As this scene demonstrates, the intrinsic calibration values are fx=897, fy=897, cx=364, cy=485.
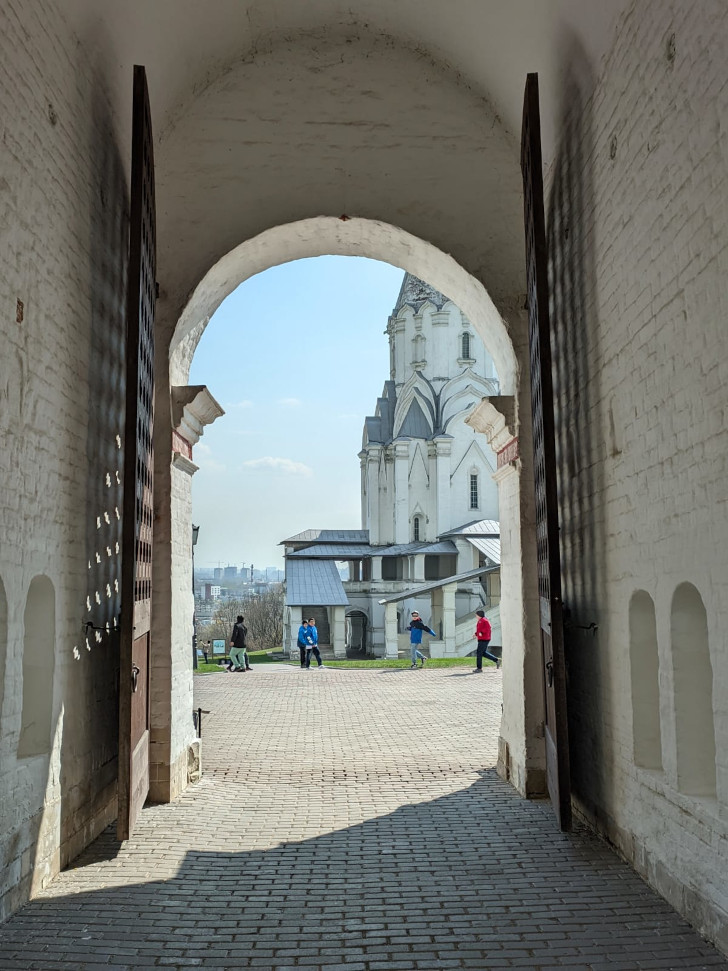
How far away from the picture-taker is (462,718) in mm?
13766

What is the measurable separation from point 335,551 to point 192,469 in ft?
128

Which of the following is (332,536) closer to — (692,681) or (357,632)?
(357,632)

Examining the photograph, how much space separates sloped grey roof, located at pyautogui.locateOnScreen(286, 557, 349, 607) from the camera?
123 feet

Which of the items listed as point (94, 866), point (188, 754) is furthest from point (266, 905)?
point (188, 754)

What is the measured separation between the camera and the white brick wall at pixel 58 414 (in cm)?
539

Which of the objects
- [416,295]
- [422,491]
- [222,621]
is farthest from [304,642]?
[222,621]

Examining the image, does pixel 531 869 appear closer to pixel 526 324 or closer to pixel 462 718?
pixel 526 324

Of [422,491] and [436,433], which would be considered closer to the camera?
[436,433]

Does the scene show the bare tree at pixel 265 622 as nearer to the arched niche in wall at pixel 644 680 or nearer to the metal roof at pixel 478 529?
the metal roof at pixel 478 529

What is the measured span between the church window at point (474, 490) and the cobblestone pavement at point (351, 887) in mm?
36951

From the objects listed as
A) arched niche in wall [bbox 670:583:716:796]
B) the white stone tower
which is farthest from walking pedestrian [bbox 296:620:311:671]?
the white stone tower

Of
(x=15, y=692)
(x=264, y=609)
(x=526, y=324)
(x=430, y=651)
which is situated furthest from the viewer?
(x=264, y=609)

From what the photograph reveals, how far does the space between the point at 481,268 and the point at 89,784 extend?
5930mm

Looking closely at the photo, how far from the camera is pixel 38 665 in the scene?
621cm
